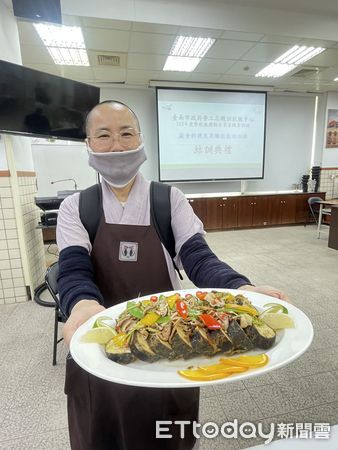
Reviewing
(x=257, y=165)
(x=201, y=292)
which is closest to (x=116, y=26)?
(x=201, y=292)

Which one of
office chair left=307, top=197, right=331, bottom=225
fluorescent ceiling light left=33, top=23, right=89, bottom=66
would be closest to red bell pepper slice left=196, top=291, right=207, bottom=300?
fluorescent ceiling light left=33, top=23, right=89, bottom=66

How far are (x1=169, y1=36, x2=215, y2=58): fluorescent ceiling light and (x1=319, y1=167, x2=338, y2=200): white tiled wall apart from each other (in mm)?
4643

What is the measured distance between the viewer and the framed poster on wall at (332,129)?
21.1 feet

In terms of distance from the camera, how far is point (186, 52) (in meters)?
3.97

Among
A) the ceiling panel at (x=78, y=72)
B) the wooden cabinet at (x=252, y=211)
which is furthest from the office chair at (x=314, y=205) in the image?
the ceiling panel at (x=78, y=72)

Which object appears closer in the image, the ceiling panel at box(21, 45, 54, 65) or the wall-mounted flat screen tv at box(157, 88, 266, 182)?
the ceiling panel at box(21, 45, 54, 65)

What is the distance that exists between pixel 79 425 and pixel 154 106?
6.00 meters

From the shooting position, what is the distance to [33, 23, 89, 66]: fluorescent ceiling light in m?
3.24

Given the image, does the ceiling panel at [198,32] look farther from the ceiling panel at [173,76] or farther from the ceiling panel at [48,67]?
the ceiling panel at [48,67]

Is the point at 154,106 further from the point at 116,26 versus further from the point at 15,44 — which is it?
the point at 15,44

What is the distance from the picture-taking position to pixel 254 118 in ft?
19.5

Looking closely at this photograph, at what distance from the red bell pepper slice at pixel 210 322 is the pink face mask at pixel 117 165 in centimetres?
64

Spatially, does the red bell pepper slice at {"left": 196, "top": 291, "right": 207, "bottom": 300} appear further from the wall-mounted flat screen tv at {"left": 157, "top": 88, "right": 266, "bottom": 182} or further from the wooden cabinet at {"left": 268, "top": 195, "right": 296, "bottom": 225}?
the wooden cabinet at {"left": 268, "top": 195, "right": 296, "bottom": 225}

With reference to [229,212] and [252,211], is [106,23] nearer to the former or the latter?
[229,212]
